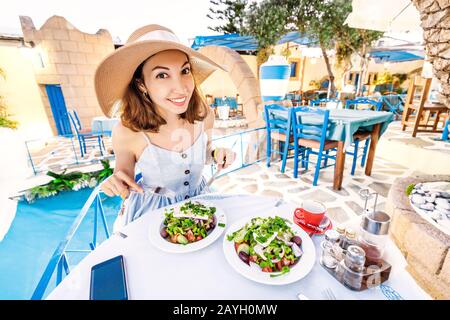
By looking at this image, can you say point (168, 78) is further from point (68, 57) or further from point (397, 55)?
→ point (397, 55)

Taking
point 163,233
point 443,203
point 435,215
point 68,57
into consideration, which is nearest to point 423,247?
point 435,215

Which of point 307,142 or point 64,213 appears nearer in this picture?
point 307,142

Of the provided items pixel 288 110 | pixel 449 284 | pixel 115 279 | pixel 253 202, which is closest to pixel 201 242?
pixel 115 279

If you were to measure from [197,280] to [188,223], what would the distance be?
268 mm

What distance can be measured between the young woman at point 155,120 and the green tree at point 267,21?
160 inches

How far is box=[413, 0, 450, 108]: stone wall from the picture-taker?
1426mm

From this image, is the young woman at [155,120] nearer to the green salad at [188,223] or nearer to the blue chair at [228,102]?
the green salad at [188,223]

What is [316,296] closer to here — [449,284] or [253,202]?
[253,202]

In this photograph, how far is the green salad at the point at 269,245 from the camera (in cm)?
74

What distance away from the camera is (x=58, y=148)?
6.34 meters

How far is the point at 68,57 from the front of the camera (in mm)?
6777

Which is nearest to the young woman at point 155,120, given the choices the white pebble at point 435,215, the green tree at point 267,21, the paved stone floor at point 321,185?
the paved stone floor at point 321,185

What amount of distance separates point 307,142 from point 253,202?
2.40m

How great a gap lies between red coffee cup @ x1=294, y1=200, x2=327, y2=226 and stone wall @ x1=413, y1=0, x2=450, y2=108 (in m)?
1.59
